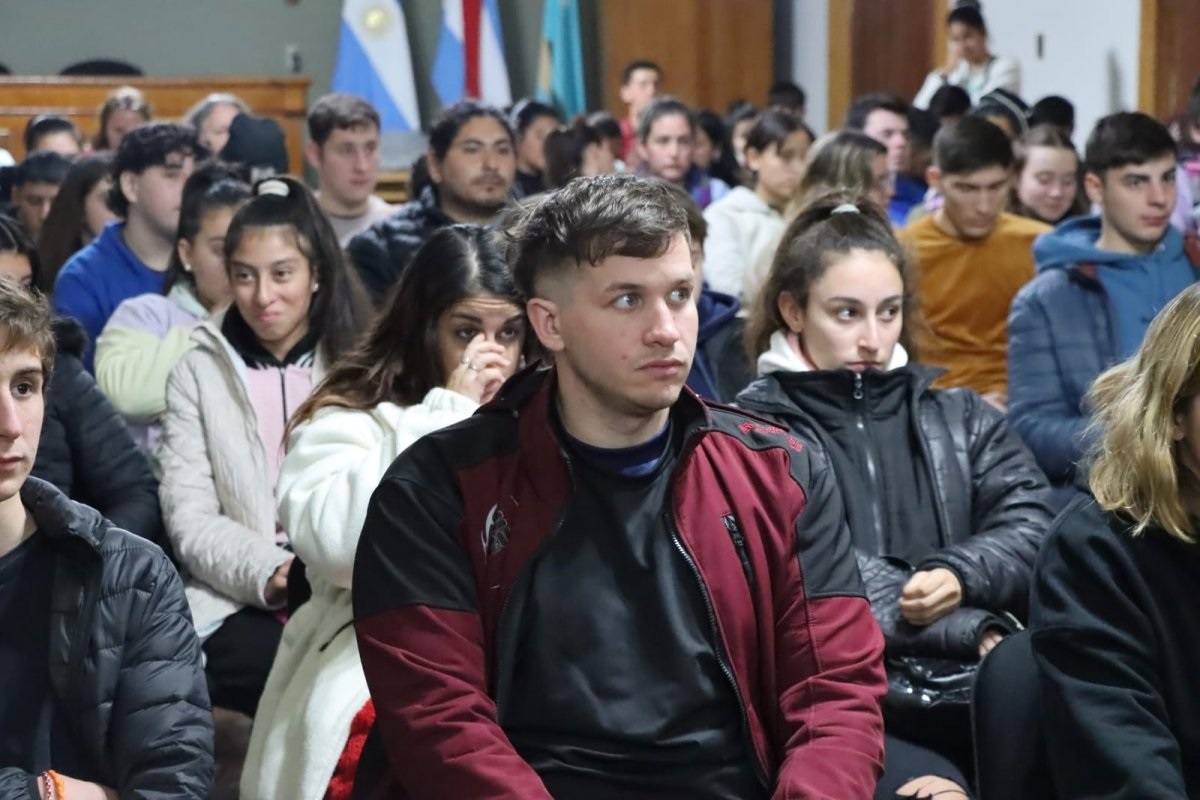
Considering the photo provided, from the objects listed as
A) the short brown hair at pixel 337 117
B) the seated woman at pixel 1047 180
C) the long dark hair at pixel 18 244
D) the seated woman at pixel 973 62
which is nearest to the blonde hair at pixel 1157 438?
the long dark hair at pixel 18 244

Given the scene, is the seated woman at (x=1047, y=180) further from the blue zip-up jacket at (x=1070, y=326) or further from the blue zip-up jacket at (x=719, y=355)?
the blue zip-up jacket at (x=719, y=355)

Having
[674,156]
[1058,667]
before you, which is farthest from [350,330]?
[674,156]

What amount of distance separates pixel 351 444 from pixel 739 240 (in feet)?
9.14

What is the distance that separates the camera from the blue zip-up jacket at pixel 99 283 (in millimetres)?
3889

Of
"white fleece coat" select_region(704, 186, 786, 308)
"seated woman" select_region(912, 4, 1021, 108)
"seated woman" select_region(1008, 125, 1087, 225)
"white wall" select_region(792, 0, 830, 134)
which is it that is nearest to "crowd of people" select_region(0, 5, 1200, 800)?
"white fleece coat" select_region(704, 186, 786, 308)

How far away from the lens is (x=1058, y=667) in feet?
5.93

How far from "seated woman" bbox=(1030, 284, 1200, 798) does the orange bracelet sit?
1.12 m

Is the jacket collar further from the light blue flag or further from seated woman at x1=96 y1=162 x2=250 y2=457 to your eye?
the light blue flag

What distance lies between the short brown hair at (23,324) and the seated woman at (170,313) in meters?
1.46

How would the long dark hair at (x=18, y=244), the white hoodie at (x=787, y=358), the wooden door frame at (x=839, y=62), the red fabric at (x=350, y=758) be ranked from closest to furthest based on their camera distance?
the red fabric at (x=350, y=758)
the white hoodie at (x=787, y=358)
the long dark hair at (x=18, y=244)
the wooden door frame at (x=839, y=62)

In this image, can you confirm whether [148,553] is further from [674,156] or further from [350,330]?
[674,156]

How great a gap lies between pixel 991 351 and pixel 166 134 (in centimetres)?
224

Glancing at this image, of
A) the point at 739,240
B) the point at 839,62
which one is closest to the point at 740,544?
the point at 739,240

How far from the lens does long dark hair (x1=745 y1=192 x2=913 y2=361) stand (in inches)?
107
